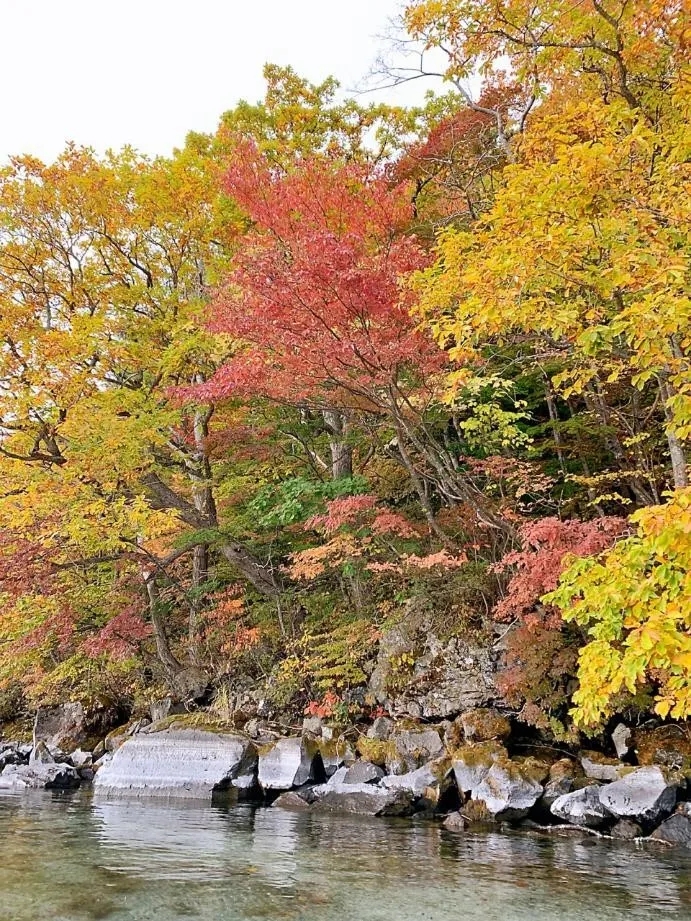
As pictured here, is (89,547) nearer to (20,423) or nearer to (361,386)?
(20,423)

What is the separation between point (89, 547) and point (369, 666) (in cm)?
590

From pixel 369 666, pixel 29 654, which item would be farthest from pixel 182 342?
pixel 29 654

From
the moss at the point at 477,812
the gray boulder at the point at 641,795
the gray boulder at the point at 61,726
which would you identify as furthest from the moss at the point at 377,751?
the gray boulder at the point at 61,726

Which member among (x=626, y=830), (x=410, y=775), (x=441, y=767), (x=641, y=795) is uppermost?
(x=441, y=767)

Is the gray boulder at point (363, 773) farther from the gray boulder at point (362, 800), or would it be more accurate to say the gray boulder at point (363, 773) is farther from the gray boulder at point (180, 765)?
the gray boulder at point (180, 765)

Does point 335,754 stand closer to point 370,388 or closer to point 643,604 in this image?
point 370,388

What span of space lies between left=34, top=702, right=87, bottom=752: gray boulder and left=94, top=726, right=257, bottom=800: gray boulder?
15.4 feet

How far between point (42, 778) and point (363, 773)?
21.8ft

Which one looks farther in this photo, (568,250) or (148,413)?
(148,413)

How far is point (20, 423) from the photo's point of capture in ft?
39.9

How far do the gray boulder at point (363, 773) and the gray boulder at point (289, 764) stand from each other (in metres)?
0.84

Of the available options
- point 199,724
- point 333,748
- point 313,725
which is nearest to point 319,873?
point 333,748

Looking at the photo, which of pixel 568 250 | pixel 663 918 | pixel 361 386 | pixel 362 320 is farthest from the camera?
pixel 361 386

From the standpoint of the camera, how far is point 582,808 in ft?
26.4
